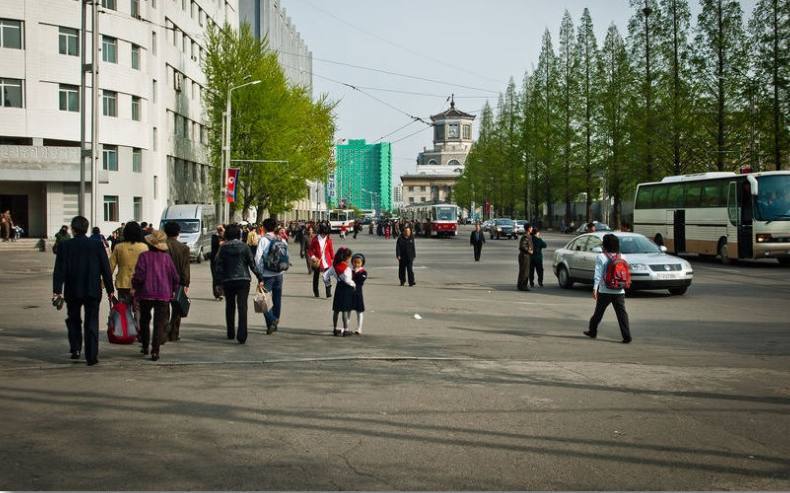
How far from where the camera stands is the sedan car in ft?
63.3

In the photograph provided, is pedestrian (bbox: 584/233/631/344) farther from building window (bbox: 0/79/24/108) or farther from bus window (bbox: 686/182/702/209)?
building window (bbox: 0/79/24/108)

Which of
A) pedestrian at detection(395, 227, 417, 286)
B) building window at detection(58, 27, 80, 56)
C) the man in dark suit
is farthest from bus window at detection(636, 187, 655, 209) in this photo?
the man in dark suit

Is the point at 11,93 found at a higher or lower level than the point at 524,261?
higher

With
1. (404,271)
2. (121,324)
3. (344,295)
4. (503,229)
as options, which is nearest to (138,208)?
(503,229)

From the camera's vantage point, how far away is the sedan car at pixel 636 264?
1928cm

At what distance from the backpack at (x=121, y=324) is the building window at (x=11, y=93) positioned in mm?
39923

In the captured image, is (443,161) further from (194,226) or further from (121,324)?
(121,324)

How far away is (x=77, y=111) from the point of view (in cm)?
4847

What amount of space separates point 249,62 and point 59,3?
42.2 ft

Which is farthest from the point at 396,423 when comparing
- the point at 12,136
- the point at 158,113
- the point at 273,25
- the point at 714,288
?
the point at 273,25

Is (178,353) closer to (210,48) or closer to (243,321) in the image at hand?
(243,321)

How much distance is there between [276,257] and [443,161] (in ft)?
584

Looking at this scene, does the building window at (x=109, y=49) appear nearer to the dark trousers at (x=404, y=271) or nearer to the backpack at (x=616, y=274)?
the dark trousers at (x=404, y=271)

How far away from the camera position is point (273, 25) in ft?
301
